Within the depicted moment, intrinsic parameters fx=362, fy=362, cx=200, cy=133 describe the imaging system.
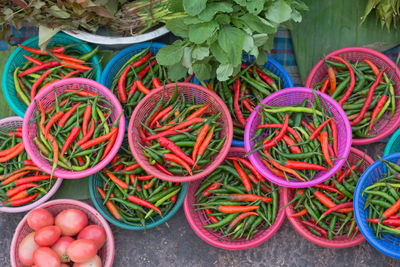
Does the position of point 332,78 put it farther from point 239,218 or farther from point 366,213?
point 239,218

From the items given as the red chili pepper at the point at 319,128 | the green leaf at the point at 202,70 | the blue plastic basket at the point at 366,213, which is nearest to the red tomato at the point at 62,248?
the green leaf at the point at 202,70

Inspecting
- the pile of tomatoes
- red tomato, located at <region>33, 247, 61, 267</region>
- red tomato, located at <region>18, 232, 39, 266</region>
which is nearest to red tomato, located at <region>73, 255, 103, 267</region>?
the pile of tomatoes

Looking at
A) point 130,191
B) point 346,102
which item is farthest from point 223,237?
point 346,102

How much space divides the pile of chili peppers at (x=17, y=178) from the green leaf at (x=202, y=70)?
131 cm

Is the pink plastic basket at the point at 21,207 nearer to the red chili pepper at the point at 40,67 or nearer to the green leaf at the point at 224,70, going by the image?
the red chili pepper at the point at 40,67

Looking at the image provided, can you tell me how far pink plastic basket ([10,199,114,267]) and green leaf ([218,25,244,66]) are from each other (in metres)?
1.52

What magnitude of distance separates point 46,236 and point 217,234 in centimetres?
122

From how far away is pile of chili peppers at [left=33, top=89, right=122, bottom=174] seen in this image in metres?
2.52

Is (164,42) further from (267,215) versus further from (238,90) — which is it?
(267,215)

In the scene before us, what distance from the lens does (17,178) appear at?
2.72m

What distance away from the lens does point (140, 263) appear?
2.98 m

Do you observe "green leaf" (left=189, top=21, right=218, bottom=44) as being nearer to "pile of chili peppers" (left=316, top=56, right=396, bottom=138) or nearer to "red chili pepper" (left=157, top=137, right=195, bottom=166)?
"red chili pepper" (left=157, top=137, right=195, bottom=166)

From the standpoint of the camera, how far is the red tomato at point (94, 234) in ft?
8.55

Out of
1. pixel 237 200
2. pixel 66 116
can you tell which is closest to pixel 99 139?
pixel 66 116
